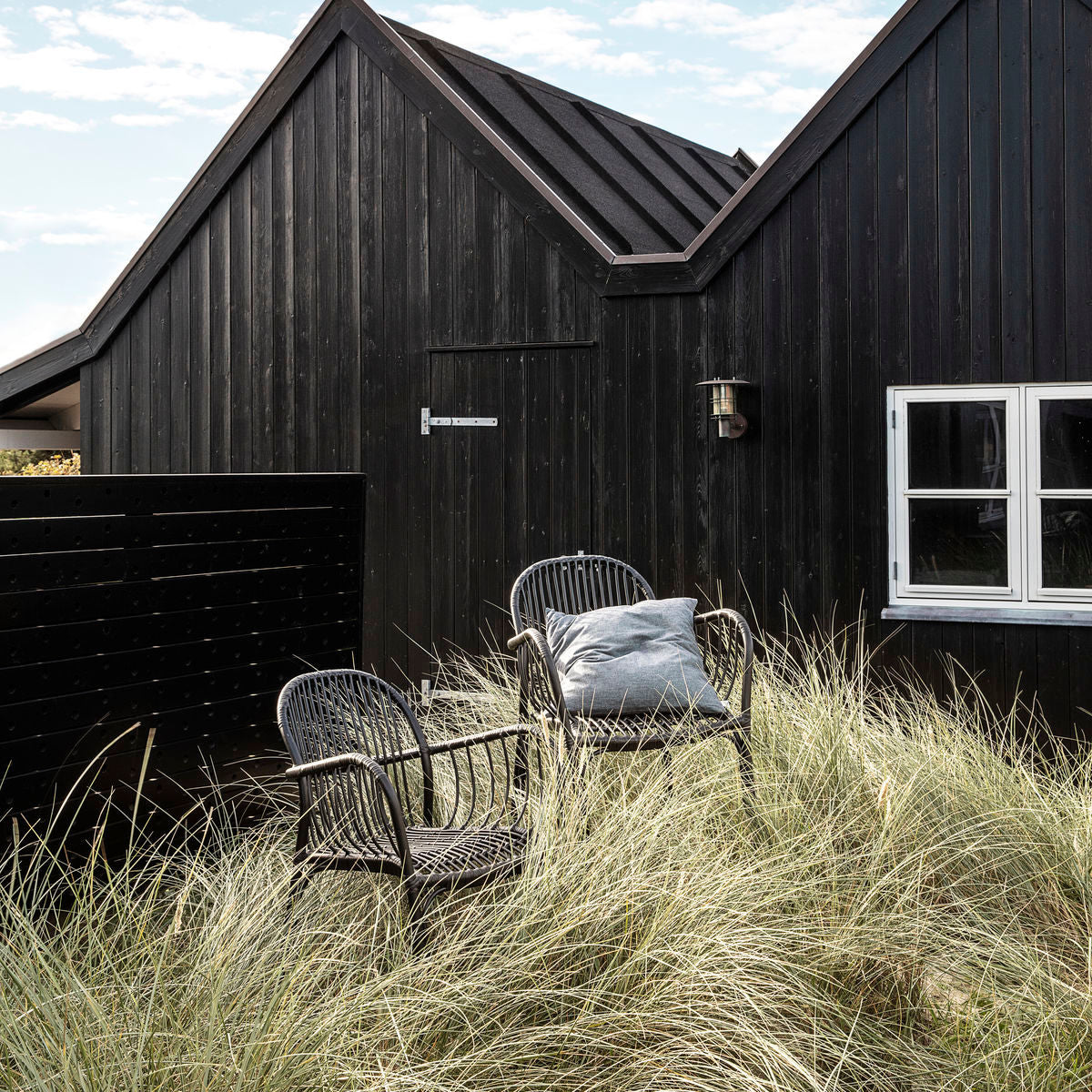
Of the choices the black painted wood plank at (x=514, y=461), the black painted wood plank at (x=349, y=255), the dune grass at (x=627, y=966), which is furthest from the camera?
the black painted wood plank at (x=349, y=255)

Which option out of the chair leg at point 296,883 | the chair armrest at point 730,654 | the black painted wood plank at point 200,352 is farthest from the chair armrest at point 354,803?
the black painted wood plank at point 200,352

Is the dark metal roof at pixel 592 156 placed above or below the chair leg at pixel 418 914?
above

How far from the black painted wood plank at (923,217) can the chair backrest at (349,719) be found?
3.39 metres

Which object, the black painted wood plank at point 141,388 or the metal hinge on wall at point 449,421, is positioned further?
the black painted wood plank at point 141,388

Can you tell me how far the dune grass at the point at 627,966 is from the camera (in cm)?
234

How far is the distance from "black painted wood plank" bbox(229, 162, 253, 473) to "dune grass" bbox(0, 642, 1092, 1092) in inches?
160

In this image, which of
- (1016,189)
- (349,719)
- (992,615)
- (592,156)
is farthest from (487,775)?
(592,156)

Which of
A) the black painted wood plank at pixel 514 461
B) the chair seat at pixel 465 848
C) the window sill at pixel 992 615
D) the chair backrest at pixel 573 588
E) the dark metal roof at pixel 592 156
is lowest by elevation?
the chair seat at pixel 465 848

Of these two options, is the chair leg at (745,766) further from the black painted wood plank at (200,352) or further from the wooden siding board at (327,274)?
the black painted wood plank at (200,352)

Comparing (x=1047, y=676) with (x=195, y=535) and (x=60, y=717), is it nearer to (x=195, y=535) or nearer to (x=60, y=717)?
(x=195, y=535)

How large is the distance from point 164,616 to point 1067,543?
4026 mm

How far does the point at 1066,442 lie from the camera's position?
579 centimetres

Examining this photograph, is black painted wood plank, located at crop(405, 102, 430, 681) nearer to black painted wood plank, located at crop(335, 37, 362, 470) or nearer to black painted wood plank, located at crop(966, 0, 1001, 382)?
black painted wood plank, located at crop(335, 37, 362, 470)

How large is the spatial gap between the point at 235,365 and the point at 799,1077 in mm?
5993
